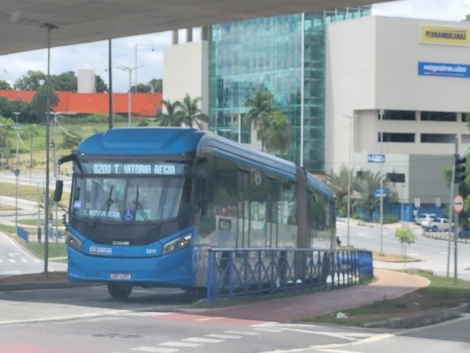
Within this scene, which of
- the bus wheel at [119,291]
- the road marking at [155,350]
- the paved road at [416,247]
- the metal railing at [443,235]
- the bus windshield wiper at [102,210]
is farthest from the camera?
the metal railing at [443,235]

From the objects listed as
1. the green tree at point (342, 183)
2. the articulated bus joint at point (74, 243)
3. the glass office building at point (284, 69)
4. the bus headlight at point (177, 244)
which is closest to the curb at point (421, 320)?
the bus headlight at point (177, 244)

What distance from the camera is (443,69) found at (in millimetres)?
103125

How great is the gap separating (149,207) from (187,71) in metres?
99.5

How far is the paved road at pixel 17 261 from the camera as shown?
145 feet

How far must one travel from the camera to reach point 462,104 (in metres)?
104

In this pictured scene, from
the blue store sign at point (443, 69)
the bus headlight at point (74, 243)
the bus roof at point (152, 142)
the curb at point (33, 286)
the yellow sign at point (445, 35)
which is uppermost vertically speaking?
the yellow sign at point (445, 35)

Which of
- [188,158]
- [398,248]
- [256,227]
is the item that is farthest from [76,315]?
[398,248]

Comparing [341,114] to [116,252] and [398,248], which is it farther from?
[116,252]

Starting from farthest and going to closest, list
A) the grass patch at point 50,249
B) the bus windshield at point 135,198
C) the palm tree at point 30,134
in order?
the palm tree at point 30,134
the grass patch at point 50,249
the bus windshield at point 135,198

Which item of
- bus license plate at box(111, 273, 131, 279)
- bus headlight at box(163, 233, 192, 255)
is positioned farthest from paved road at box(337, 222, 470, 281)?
bus license plate at box(111, 273, 131, 279)

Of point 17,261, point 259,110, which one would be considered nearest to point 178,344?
point 17,261

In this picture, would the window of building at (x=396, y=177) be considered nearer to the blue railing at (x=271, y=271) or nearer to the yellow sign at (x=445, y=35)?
the yellow sign at (x=445, y=35)

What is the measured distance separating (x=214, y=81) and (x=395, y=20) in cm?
2463

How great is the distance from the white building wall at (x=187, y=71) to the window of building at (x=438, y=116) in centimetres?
2645
